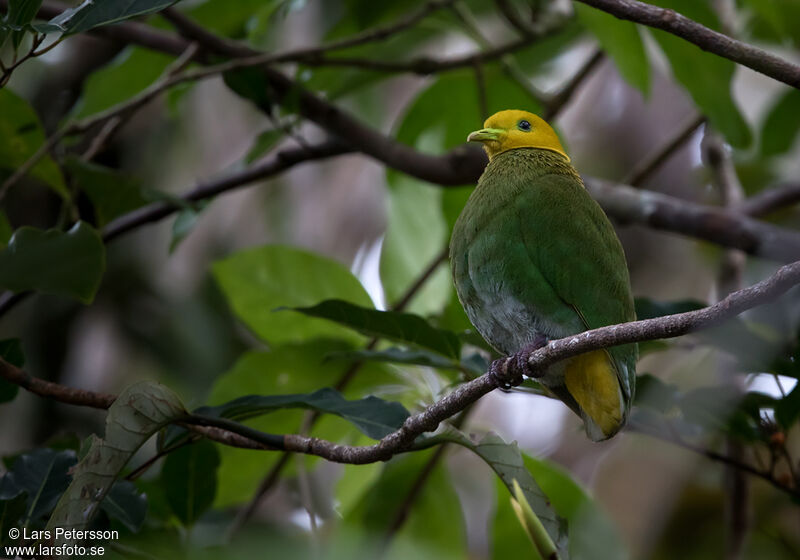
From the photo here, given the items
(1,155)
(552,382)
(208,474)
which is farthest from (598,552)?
(1,155)

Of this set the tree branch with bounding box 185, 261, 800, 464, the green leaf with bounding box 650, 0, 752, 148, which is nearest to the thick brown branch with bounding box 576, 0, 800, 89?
the tree branch with bounding box 185, 261, 800, 464

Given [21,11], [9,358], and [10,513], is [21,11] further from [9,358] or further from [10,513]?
[10,513]

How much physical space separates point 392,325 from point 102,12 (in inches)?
39.2

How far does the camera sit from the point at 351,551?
1.09 metres

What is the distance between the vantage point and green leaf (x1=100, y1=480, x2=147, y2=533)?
1888mm

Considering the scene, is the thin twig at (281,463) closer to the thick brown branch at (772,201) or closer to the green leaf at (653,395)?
the green leaf at (653,395)

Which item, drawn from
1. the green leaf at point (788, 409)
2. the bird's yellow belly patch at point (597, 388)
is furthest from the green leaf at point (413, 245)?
the green leaf at point (788, 409)

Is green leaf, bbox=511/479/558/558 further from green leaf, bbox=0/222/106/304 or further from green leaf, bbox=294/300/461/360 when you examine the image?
green leaf, bbox=0/222/106/304

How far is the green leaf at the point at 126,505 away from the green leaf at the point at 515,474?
0.73 meters

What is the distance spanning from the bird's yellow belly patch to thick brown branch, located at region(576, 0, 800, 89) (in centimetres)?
73

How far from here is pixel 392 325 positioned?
2186 mm

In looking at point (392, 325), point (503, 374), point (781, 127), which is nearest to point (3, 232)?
point (392, 325)

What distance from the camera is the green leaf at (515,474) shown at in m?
1.83

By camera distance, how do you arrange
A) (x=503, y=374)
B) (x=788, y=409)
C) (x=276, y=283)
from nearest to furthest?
(x=503, y=374), (x=788, y=409), (x=276, y=283)
